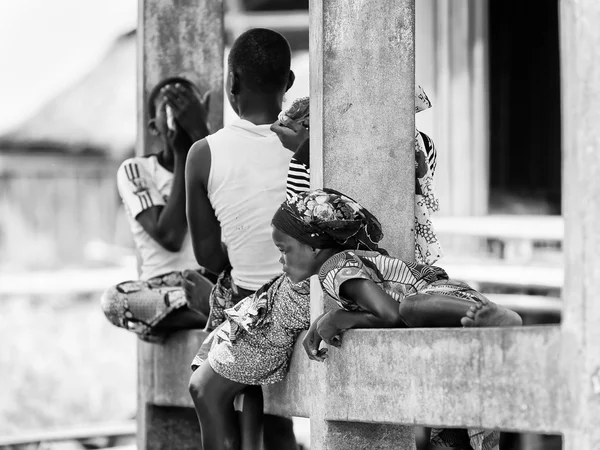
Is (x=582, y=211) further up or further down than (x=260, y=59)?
further down

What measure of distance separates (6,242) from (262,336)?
11755mm

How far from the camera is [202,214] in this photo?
5.58 meters

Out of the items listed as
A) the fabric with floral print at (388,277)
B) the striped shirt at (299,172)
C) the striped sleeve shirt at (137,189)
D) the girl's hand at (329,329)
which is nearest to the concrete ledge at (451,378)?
the girl's hand at (329,329)

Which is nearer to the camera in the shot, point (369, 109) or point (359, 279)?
point (359, 279)

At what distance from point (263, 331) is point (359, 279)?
2.37ft

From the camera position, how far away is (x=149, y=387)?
21.8ft

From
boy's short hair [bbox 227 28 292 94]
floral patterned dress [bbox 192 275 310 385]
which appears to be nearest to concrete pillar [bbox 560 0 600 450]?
floral patterned dress [bbox 192 275 310 385]

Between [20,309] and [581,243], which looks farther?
[20,309]

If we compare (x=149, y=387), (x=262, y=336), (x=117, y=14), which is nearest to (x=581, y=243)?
(x=262, y=336)

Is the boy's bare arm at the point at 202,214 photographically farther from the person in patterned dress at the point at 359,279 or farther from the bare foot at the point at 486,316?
the bare foot at the point at 486,316

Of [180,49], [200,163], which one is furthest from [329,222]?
[180,49]

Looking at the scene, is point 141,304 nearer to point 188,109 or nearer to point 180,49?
point 188,109

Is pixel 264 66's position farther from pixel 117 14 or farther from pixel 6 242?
pixel 117 14

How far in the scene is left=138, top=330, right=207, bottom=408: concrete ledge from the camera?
245 inches
